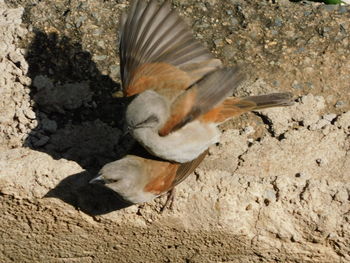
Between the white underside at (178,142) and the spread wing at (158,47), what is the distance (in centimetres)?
39

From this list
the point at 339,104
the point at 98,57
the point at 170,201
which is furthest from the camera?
the point at 98,57

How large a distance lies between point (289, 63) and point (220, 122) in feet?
2.55

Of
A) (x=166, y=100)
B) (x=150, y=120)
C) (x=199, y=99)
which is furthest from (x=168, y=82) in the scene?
(x=150, y=120)

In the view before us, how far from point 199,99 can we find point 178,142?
305 mm

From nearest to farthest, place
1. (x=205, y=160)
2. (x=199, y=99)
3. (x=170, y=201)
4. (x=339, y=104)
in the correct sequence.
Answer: (x=170, y=201)
(x=199, y=99)
(x=205, y=160)
(x=339, y=104)

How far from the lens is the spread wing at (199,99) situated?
4.45 metres

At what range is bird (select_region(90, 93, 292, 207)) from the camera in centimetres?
429

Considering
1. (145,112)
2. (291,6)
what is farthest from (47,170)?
(291,6)

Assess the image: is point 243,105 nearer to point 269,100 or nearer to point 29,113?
point 269,100

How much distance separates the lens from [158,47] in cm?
492

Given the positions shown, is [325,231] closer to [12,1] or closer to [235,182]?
[235,182]

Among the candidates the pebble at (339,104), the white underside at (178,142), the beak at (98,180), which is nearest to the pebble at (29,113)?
the white underside at (178,142)

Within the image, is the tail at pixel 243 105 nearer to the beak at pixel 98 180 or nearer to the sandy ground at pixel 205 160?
the sandy ground at pixel 205 160

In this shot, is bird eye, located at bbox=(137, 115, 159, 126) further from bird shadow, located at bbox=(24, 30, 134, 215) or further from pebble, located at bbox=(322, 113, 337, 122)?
pebble, located at bbox=(322, 113, 337, 122)
